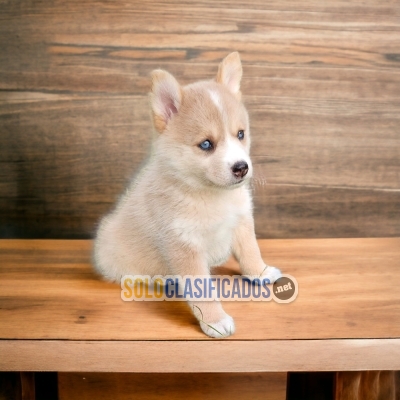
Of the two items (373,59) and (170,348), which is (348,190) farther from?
(170,348)

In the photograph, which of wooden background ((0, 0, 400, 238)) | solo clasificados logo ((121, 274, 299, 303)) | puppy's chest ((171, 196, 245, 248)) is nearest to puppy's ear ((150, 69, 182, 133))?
puppy's chest ((171, 196, 245, 248))

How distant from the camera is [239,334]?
87cm

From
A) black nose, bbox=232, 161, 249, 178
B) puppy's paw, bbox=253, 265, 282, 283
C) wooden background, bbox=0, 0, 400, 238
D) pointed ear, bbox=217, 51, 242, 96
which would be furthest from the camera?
wooden background, bbox=0, 0, 400, 238

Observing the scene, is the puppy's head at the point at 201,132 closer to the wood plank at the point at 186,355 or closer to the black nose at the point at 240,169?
the black nose at the point at 240,169

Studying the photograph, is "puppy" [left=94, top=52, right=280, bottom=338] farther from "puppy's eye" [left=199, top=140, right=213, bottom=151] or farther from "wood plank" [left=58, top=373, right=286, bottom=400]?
"wood plank" [left=58, top=373, right=286, bottom=400]

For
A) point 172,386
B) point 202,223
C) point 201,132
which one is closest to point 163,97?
point 201,132

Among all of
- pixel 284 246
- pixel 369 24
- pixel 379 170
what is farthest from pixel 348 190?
pixel 369 24

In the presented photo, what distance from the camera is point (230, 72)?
0.93 metres

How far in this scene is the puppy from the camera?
2.80ft

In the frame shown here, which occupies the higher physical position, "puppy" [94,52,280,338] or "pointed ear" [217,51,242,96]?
"pointed ear" [217,51,242,96]

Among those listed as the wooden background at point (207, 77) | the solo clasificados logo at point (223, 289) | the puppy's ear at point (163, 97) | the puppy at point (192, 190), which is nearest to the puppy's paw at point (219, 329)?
the puppy at point (192, 190)

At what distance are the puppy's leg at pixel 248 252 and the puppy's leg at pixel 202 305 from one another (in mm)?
127

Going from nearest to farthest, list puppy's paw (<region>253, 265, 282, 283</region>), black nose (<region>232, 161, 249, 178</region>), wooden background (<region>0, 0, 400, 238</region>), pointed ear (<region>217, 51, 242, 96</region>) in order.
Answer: black nose (<region>232, 161, 249, 178</region>)
pointed ear (<region>217, 51, 242, 96</region>)
puppy's paw (<region>253, 265, 282, 283</region>)
wooden background (<region>0, 0, 400, 238</region>)

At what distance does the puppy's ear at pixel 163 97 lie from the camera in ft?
2.83
